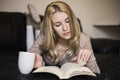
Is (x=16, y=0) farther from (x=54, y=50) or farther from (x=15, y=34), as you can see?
(x=54, y=50)

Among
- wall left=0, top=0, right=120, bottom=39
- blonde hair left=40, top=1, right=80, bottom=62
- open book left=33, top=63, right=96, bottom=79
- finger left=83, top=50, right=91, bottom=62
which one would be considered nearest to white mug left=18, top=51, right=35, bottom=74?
open book left=33, top=63, right=96, bottom=79

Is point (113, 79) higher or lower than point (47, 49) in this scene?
lower

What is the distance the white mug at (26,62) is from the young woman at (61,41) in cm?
9

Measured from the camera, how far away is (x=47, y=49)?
1.34 m

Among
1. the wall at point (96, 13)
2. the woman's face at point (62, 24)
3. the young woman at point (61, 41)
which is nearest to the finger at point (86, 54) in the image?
the young woman at point (61, 41)

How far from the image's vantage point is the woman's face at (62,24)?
1.28m

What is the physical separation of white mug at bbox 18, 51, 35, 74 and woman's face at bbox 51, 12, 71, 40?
210mm

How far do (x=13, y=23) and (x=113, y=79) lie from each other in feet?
4.65

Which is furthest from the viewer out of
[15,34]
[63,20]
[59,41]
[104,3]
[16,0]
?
[104,3]

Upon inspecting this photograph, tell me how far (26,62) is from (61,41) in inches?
11.8

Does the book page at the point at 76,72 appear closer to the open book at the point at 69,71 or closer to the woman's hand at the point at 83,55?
the open book at the point at 69,71

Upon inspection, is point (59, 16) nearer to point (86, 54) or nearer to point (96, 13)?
point (86, 54)

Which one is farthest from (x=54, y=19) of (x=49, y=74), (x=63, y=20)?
(x=49, y=74)

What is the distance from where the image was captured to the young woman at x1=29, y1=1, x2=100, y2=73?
4.24 feet
